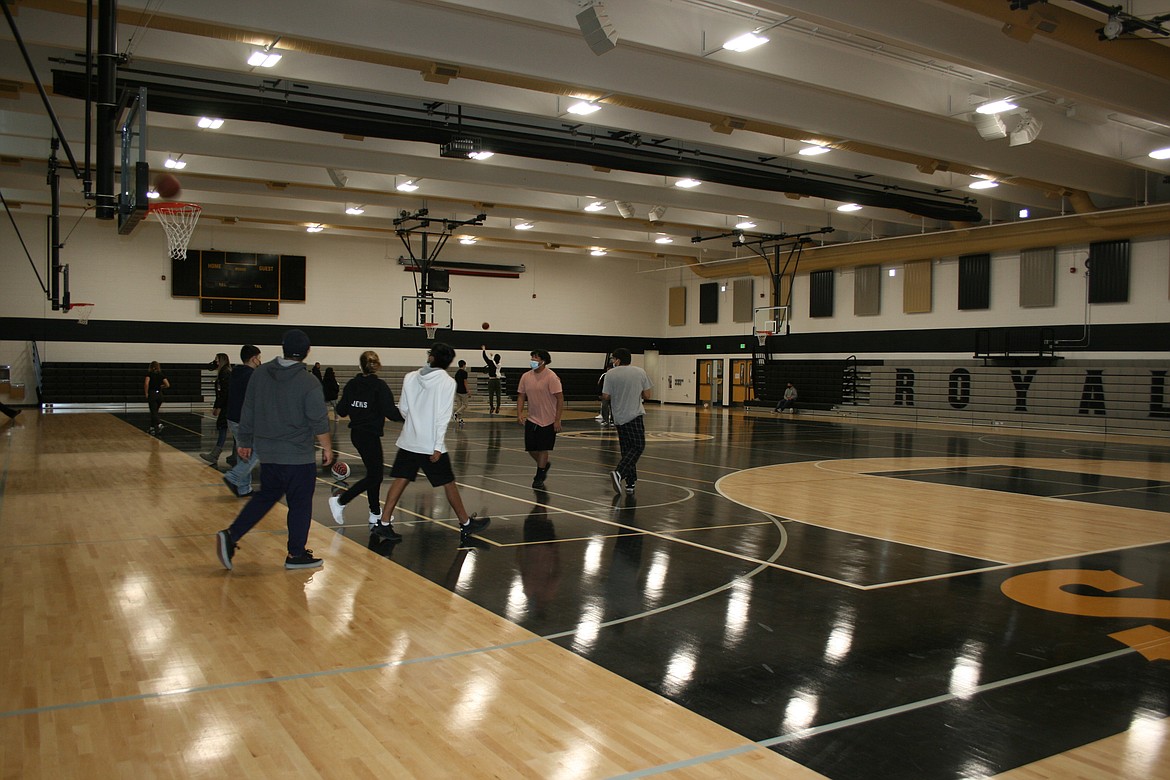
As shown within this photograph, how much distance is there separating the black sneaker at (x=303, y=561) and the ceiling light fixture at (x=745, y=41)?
8897 mm

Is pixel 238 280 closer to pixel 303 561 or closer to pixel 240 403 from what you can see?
pixel 240 403

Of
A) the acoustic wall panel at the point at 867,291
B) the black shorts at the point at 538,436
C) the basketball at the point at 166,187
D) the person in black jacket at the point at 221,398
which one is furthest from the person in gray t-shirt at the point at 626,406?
Answer: the acoustic wall panel at the point at 867,291

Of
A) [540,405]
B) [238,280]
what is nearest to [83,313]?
[238,280]

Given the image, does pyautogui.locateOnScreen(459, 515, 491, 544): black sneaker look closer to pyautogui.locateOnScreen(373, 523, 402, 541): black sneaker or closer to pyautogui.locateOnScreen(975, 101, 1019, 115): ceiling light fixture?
pyautogui.locateOnScreen(373, 523, 402, 541): black sneaker

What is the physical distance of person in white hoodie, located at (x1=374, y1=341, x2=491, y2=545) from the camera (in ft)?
25.1

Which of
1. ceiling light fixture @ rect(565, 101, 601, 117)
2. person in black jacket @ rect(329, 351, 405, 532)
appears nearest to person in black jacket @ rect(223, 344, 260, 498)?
person in black jacket @ rect(329, 351, 405, 532)

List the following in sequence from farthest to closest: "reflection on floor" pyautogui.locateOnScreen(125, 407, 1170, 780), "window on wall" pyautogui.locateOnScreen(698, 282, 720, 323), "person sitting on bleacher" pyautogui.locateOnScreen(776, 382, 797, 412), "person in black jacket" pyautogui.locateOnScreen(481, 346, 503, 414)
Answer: "window on wall" pyautogui.locateOnScreen(698, 282, 720, 323) → "person sitting on bleacher" pyautogui.locateOnScreen(776, 382, 797, 412) → "person in black jacket" pyautogui.locateOnScreen(481, 346, 503, 414) → "reflection on floor" pyautogui.locateOnScreen(125, 407, 1170, 780)

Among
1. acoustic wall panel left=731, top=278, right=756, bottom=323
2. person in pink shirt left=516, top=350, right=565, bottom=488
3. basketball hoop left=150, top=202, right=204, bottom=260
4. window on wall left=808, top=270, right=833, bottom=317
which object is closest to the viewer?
person in pink shirt left=516, top=350, right=565, bottom=488

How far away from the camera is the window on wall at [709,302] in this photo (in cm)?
3763

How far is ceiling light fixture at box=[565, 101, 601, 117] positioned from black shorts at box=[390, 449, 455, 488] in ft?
29.1

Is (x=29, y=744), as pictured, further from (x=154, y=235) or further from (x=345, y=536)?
(x=154, y=235)

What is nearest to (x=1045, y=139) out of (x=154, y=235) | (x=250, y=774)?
(x=250, y=774)

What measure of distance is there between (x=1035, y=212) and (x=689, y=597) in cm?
2363

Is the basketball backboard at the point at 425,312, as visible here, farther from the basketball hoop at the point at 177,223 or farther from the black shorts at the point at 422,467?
the black shorts at the point at 422,467
